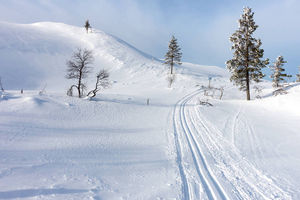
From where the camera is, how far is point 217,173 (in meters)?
5.40

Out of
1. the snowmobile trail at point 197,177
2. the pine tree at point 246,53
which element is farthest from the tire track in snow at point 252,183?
the pine tree at point 246,53

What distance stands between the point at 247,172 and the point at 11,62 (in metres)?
50.5

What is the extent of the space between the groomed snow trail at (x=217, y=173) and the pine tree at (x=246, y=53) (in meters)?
17.4

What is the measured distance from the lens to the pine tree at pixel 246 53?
2083cm

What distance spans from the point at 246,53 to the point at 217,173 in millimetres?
22588

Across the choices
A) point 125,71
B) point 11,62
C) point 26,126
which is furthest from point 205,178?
point 11,62

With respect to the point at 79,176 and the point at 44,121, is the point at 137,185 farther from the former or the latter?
the point at 44,121

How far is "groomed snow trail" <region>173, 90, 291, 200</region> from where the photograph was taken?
4430 millimetres

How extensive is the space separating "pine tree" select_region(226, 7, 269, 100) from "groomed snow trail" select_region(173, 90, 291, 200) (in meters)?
17.4

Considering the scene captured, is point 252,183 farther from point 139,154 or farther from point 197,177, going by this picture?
point 139,154

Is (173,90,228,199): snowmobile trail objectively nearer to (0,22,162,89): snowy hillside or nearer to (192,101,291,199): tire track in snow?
(192,101,291,199): tire track in snow

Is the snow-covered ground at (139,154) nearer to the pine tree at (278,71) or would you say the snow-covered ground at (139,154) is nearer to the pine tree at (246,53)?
the pine tree at (246,53)

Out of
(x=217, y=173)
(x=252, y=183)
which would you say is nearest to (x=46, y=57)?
(x=217, y=173)

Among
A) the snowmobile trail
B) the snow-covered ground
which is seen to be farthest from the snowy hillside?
the snowmobile trail
